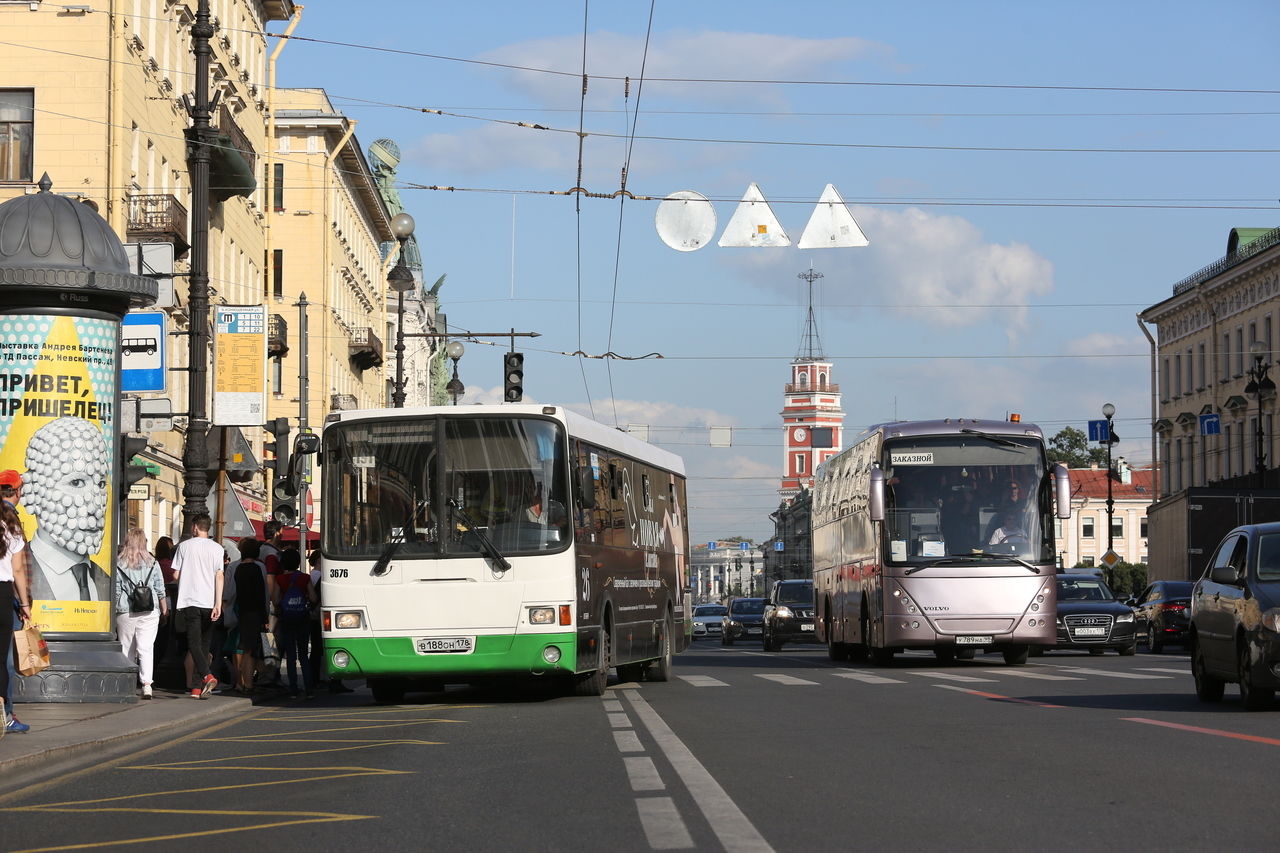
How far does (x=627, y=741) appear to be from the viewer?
47.5 ft

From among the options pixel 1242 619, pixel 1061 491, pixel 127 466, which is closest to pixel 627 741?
pixel 1242 619

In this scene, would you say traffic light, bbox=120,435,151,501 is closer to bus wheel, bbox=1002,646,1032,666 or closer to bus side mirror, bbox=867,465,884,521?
bus side mirror, bbox=867,465,884,521

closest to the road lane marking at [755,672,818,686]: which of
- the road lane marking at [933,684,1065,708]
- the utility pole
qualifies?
the road lane marking at [933,684,1065,708]

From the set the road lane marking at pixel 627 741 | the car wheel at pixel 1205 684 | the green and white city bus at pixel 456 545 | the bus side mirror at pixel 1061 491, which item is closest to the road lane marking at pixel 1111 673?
the bus side mirror at pixel 1061 491

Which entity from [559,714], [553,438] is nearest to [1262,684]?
[559,714]

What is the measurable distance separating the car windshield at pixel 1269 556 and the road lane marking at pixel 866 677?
24.2 feet

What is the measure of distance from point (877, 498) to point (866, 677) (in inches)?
137

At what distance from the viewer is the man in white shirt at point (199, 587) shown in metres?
21.3

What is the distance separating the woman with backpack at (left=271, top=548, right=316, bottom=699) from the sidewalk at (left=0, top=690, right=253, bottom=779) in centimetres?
115

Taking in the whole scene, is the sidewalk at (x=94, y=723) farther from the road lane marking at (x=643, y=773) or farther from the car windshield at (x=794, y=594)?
the car windshield at (x=794, y=594)

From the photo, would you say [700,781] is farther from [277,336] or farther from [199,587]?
[277,336]

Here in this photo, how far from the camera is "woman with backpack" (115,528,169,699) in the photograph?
21125 mm

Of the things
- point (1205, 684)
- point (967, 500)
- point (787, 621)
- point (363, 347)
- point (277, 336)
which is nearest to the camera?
point (1205, 684)

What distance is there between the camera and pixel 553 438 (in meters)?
20.8
